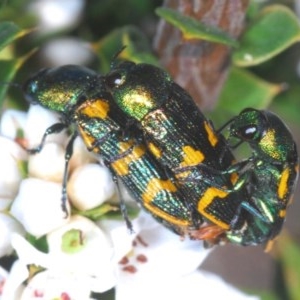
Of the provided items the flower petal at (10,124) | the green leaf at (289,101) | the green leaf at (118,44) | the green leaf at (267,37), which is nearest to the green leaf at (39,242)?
the flower petal at (10,124)

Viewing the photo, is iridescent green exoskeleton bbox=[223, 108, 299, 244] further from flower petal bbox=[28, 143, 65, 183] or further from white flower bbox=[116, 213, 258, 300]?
flower petal bbox=[28, 143, 65, 183]

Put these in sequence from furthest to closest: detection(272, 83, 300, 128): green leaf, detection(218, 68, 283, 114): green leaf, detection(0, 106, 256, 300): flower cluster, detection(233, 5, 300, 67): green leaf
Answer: detection(272, 83, 300, 128): green leaf < detection(218, 68, 283, 114): green leaf < detection(233, 5, 300, 67): green leaf < detection(0, 106, 256, 300): flower cluster

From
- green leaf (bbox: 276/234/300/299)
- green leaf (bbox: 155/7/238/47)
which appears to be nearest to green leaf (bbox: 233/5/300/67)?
green leaf (bbox: 155/7/238/47)

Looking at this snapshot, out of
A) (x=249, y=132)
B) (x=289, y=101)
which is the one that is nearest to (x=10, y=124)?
(x=249, y=132)

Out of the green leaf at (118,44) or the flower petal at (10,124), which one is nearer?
the flower petal at (10,124)

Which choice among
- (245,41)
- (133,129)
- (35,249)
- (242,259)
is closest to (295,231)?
(242,259)

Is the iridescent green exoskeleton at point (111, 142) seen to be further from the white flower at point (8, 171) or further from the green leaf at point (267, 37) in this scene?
the green leaf at point (267, 37)

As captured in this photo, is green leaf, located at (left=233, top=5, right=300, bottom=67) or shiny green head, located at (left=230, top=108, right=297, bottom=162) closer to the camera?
shiny green head, located at (left=230, top=108, right=297, bottom=162)

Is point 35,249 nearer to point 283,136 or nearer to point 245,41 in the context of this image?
point 283,136
